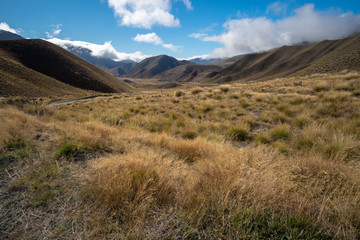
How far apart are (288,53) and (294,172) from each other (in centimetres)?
15401

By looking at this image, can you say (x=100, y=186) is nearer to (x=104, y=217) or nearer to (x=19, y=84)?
(x=104, y=217)

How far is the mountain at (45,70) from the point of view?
4347cm

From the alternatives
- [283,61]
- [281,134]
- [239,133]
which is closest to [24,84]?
[239,133]

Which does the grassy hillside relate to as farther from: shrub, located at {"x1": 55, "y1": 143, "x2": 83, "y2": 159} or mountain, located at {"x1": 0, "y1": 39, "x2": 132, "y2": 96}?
mountain, located at {"x1": 0, "y1": 39, "x2": 132, "y2": 96}

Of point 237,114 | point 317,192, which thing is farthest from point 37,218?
point 237,114

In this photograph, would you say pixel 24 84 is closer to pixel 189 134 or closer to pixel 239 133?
pixel 189 134

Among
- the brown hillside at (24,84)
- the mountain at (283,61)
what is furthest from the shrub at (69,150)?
the mountain at (283,61)

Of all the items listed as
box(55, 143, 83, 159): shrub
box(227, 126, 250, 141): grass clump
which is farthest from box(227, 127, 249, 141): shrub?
box(55, 143, 83, 159): shrub

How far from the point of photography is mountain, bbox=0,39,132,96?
1711 inches

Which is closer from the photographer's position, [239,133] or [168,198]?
[168,198]

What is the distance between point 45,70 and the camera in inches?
2253

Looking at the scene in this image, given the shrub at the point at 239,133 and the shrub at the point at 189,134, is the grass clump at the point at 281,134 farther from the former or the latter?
the shrub at the point at 189,134

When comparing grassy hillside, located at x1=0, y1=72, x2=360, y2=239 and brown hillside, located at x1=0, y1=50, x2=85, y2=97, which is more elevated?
brown hillside, located at x1=0, y1=50, x2=85, y2=97

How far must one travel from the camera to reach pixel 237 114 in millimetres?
7137
